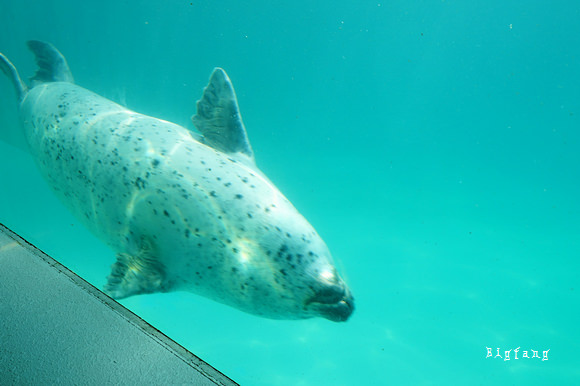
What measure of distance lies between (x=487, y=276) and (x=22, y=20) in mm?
9406

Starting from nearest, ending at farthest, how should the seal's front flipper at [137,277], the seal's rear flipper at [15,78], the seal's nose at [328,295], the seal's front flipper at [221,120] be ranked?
the seal's nose at [328,295], the seal's front flipper at [137,277], the seal's front flipper at [221,120], the seal's rear flipper at [15,78]

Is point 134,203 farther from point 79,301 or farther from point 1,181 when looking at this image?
point 1,181

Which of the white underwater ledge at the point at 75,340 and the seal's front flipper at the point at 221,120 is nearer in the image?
the white underwater ledge at the point at 75,340

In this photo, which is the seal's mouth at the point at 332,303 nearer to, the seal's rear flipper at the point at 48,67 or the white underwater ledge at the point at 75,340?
the white underwater ledge at the point at 75,340

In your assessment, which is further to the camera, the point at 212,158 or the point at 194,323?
the point at 194,323

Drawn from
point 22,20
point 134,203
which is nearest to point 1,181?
point 22,20

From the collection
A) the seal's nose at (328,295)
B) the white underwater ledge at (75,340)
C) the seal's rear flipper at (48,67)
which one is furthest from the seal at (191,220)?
the seal's rear flipper at (48,67)

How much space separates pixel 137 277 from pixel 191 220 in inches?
18.7

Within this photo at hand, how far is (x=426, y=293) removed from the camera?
544 centimetres

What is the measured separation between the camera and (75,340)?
1131mm

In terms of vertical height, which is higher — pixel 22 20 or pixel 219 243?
pixel 22 20

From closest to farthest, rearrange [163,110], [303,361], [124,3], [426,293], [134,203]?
1. [134,203]
2. [303,361]
3. [426,293]
4. [124,3]
5. [163,110]

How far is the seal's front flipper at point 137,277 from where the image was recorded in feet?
6.59

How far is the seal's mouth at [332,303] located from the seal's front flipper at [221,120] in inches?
47.8
